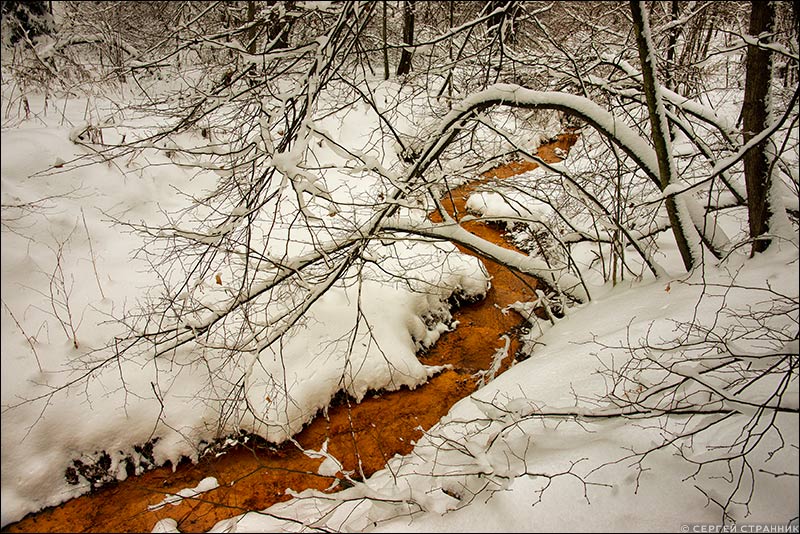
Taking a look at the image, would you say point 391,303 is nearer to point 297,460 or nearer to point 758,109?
point 297,460

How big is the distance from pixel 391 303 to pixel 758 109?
4.73 metres

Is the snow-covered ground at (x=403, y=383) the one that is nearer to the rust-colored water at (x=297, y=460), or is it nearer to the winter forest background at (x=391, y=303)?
the winter forest background at (x=391, y=303)

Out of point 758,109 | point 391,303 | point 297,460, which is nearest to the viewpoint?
point 758,109

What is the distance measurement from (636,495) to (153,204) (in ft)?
25.2

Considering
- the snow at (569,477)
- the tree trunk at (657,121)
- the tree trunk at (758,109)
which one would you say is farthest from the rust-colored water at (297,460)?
the tree trunk at (758,109)

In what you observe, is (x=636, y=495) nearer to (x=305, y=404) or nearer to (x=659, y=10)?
(x=305, y=404)

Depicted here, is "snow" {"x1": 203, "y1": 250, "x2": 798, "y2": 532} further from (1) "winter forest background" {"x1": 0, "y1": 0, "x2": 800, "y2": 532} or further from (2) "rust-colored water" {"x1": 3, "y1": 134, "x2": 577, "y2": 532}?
(2) "rust-colored water" {"x1": 3, "y1": 134, "x2": 577, "y2": 532}

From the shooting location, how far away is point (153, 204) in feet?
23.0

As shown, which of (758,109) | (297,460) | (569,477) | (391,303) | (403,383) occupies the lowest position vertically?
(297,460)

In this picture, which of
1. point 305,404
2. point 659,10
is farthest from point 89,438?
point 659,10

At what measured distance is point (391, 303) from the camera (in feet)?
20.7

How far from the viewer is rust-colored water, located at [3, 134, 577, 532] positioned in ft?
12.7

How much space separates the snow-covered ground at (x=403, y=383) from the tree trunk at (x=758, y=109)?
40 cm

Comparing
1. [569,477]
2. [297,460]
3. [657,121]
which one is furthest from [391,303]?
[569,477]
